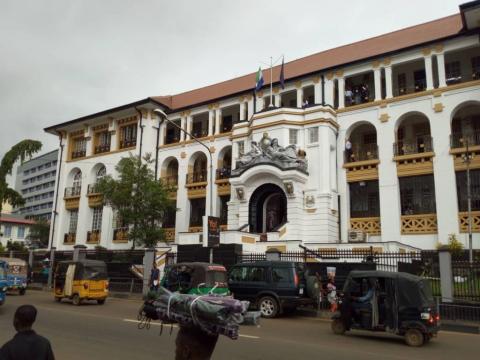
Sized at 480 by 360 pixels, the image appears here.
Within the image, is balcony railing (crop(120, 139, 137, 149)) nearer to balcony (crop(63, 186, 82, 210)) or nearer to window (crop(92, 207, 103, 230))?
window (crop(92, 207, 103, 230))

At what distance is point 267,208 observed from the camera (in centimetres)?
2886

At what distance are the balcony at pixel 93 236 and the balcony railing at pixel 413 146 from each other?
24780mm

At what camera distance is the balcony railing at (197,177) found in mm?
34569

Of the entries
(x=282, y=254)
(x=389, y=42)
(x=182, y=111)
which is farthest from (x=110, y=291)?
(x=389, y=42)

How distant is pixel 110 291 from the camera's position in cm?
2467

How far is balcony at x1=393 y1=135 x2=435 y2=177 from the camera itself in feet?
83.1

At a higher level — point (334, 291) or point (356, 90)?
point (356, 90)

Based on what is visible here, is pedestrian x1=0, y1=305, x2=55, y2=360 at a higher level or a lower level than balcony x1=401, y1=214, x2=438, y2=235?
lower

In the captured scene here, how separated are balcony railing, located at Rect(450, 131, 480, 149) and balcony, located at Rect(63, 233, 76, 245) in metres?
31.1

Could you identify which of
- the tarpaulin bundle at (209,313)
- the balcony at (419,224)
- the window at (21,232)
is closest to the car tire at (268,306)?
the tarpaulin bundle at (209,313)

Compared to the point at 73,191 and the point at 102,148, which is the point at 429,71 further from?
the point at 73,191

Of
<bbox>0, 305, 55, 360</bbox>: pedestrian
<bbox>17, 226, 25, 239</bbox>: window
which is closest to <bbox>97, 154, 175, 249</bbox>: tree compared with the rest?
<bbox>0, 305, 55, 360</bbox>: pedestrian

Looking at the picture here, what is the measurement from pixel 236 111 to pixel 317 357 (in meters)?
28.3

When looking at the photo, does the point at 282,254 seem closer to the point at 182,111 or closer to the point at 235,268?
the point at 235,268
